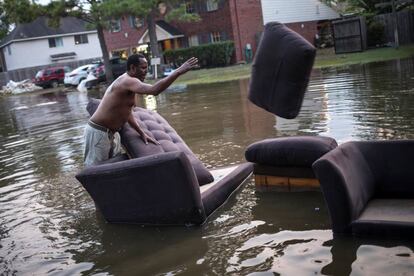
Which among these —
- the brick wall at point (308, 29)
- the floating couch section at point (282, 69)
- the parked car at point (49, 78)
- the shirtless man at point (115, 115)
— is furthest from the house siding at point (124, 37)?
the floating couch section at point (282, 69)

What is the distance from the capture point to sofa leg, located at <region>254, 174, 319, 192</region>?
6982 mm

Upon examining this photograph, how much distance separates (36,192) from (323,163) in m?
5.49

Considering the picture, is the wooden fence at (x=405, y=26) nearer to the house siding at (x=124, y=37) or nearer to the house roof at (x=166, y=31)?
the house roof at (x=166, y=31)

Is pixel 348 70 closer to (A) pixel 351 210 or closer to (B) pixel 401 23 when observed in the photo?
(B) pixel 401 23

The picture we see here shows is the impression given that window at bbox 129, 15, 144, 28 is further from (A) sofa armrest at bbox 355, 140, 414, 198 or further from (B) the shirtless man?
(A) sofa armrest at bbox 355, 140, 414, 198

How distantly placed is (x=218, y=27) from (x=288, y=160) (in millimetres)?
33922

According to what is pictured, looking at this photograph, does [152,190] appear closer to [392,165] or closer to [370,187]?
[370,187]

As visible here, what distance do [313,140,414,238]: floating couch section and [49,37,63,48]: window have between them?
59911mm

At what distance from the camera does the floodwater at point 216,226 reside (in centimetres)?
509

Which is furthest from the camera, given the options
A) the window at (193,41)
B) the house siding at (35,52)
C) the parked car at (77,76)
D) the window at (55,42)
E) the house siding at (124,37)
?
the window at (55,42)

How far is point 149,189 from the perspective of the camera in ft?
20.4

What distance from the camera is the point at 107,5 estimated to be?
111 feet

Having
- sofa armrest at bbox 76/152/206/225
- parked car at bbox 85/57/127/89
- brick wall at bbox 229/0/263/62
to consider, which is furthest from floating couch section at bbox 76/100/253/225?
parked car at bbox 85/57/127/89

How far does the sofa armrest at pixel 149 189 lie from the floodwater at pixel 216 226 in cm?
17
